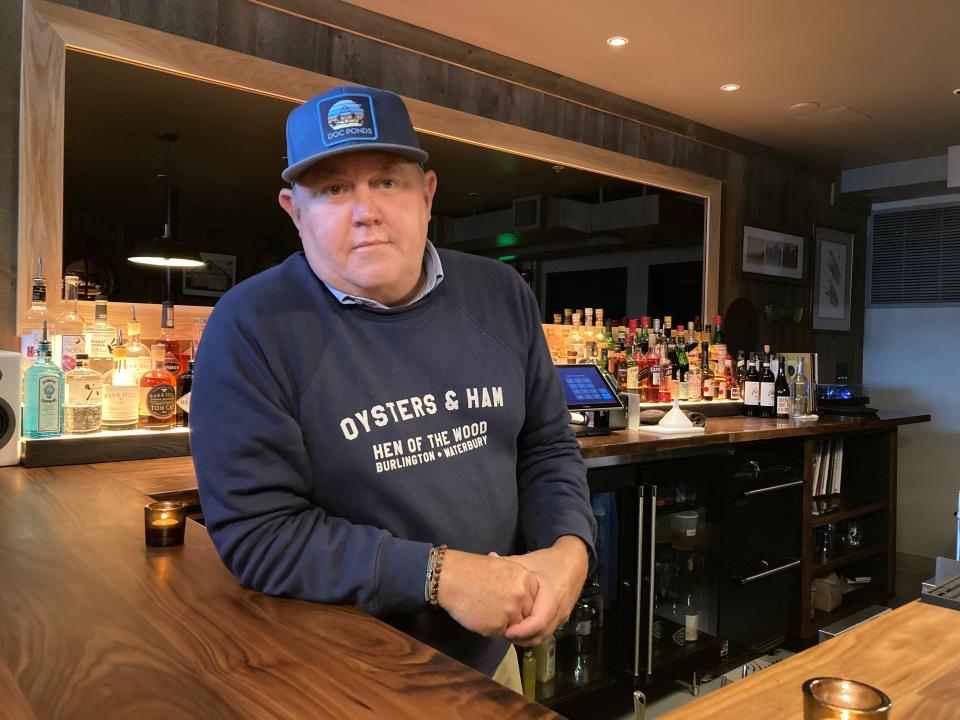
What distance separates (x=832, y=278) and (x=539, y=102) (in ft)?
9.22

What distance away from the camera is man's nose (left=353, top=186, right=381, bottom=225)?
1179 mm

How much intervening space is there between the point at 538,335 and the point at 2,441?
54.9 inches

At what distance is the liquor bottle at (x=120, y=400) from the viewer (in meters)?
2.07

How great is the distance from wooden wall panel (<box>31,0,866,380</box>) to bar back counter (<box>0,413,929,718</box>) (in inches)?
52.7

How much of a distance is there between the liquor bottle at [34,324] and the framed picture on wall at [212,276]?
0.44m

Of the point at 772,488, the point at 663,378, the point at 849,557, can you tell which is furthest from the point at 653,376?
the point at 849,557

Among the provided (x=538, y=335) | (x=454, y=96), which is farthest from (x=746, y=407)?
(x=538, y=335)

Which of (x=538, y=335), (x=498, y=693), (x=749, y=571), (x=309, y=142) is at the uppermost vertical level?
(x=309, y=142)

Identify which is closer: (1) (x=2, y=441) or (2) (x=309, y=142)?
(2) (x=309, y=142)

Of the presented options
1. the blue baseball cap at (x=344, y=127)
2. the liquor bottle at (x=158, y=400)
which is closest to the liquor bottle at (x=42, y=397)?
the liquor bottle at (x=158, y=400)

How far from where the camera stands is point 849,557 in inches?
→ 149

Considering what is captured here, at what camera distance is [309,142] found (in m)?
1.15

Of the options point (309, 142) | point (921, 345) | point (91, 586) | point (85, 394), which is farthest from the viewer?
point (921, 345)

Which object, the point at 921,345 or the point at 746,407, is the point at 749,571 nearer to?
the point at 746,407
